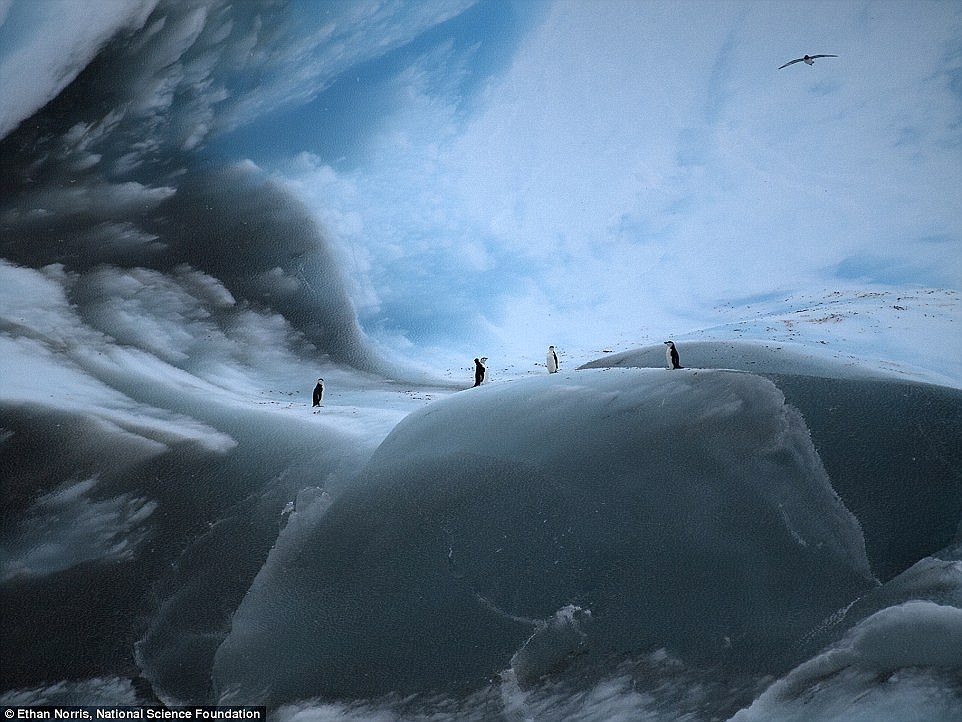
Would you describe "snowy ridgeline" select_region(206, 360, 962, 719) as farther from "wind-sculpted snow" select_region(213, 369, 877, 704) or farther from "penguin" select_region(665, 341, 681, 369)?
"penguin" select_region(665, 341, 681, 369)

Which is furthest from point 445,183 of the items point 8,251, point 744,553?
point 744,553

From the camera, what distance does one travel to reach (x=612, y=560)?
552 centimetres

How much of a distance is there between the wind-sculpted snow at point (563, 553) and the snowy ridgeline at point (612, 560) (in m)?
0.02

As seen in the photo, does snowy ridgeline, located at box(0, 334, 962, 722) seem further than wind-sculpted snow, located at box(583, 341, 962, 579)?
No

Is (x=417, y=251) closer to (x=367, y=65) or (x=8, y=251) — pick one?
(x=367, y=65)

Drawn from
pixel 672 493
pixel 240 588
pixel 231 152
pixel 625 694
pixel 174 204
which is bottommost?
pixel 625 694

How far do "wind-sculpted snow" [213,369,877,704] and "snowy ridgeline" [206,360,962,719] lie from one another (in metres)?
0.02

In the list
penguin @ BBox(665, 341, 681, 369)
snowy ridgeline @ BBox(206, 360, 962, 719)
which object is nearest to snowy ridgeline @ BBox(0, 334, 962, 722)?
snowy ridgeline @ BBox(206, 360, 962, 719)

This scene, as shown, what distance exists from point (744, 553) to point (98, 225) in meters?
10.2

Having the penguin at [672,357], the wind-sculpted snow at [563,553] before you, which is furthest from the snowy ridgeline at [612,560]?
the penguin at [672,357]

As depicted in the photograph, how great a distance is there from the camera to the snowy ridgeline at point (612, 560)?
490 centimetres

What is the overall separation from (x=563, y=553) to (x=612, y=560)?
1.46 ft

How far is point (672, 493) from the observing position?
5.80 m

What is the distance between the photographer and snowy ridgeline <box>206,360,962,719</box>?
16.1 feet
